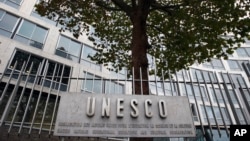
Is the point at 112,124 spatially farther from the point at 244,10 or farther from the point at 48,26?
the point at 48,26

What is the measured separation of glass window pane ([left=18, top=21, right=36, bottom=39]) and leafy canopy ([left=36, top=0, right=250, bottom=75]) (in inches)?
317

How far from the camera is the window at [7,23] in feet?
52.9

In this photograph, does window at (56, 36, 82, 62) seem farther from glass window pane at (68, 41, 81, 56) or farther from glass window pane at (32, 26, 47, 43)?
glass window pane at (32, 26, 47, 43)

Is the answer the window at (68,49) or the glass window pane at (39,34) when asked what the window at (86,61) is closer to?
the window at (68,49)

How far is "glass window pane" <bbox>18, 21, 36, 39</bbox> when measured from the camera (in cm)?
1711

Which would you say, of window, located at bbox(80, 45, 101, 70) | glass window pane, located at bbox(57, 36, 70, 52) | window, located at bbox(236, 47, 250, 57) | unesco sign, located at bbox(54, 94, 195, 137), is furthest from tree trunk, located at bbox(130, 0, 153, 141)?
window, located at bbox(236, 47, 250, 57)

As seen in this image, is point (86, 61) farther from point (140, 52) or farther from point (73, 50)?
point (140, 52)

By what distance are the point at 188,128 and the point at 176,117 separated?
0.37 meters

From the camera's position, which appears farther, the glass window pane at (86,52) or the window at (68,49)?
the glass window pane at (86,52)

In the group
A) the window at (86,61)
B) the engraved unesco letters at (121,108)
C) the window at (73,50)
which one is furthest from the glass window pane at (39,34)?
the engraved unesco letters at (121,108)

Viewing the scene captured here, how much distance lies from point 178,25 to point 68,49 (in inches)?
478

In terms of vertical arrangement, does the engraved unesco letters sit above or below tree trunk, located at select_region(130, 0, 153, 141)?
below

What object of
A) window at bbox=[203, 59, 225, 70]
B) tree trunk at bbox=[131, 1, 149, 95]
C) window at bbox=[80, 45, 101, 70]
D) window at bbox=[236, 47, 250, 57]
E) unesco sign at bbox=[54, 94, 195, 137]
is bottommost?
unesco sign at bbox=[54, 94, 195, 137]

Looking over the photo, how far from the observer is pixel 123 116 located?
207 inches
